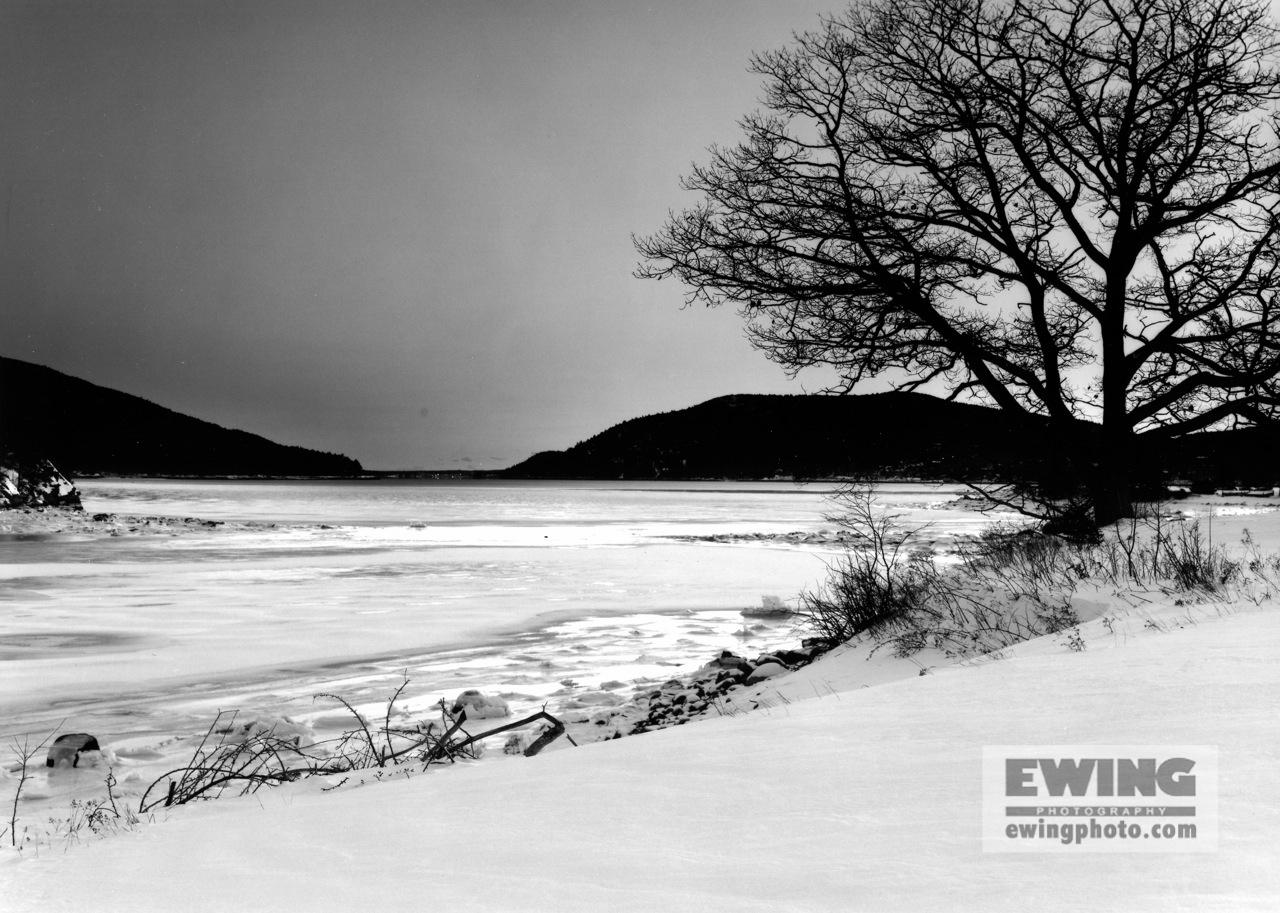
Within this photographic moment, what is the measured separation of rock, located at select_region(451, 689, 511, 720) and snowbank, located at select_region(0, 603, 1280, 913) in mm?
2691

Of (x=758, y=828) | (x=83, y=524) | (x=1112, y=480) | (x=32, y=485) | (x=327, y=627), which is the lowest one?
(x=327, y=627)

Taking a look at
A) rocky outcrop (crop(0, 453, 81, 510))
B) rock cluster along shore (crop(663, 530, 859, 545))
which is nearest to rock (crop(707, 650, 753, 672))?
rock cluster along shore (crop(663, 530, 859, 545))

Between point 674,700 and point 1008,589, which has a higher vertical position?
point 1008,589

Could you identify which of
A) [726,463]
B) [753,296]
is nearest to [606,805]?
[753,296]

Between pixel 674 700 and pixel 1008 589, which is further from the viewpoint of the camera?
pixel 1008 589

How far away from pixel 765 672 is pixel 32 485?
35614 millimetres

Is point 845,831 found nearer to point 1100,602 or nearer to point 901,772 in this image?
point 901,772

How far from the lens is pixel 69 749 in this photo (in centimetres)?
553

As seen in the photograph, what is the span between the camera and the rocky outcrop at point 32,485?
32906 mm

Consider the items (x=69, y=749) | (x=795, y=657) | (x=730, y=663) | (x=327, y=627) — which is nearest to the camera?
(x=69, y=749)

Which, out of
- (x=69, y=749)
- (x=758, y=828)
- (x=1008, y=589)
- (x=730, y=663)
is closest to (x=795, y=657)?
(x=730, y=663)

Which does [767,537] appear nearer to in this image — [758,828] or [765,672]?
[765,672]

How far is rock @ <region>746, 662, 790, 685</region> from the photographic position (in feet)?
25.2

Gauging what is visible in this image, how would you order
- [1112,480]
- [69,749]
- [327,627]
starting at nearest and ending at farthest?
1. [69,749]
2. [327,627]
3. [1112,480]
